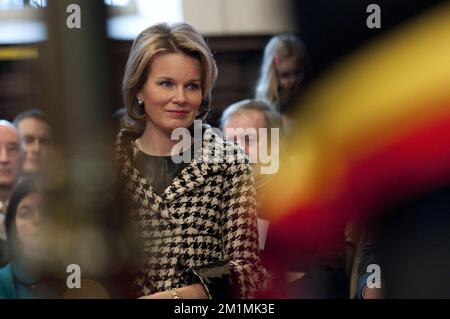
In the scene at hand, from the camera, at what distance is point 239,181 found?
2.29 m

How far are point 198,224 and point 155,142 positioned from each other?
0.28m

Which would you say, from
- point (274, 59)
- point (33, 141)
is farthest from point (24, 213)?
point (274, 59)

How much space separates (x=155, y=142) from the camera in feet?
7.57

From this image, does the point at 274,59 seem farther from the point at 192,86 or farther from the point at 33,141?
the point at 33,141

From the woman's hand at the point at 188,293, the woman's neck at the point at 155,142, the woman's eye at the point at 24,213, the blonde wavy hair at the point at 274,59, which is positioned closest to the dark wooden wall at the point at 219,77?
the blonde wavy hair at the point at 274,59

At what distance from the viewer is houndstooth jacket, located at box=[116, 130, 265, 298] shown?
2.27 meters

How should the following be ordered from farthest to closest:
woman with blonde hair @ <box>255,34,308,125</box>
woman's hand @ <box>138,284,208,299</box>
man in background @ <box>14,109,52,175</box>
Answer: woman with blonde hair @ <box>255,34,308,125</box>, woman's hand @ <box>138,284,208,299</box>, man in background @ <box>14,109,52,175</box>

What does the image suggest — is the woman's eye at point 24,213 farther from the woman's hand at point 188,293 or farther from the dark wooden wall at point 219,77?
the woman's hand at point 188,293

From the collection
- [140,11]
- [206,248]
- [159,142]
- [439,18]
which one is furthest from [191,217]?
[439,18]

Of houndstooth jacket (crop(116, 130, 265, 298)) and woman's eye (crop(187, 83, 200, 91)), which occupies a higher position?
woman's eye (crop(187, 83, 200, 91))

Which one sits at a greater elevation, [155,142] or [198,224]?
[155,142]

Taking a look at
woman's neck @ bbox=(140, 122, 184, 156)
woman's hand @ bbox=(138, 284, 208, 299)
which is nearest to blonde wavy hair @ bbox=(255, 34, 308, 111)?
woman's neck @ bbox=(140, 122, 184, 156)

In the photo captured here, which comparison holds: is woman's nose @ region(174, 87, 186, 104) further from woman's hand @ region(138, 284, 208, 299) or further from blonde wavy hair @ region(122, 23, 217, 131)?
woman's hand @ region(138, 284, 208, 299)
